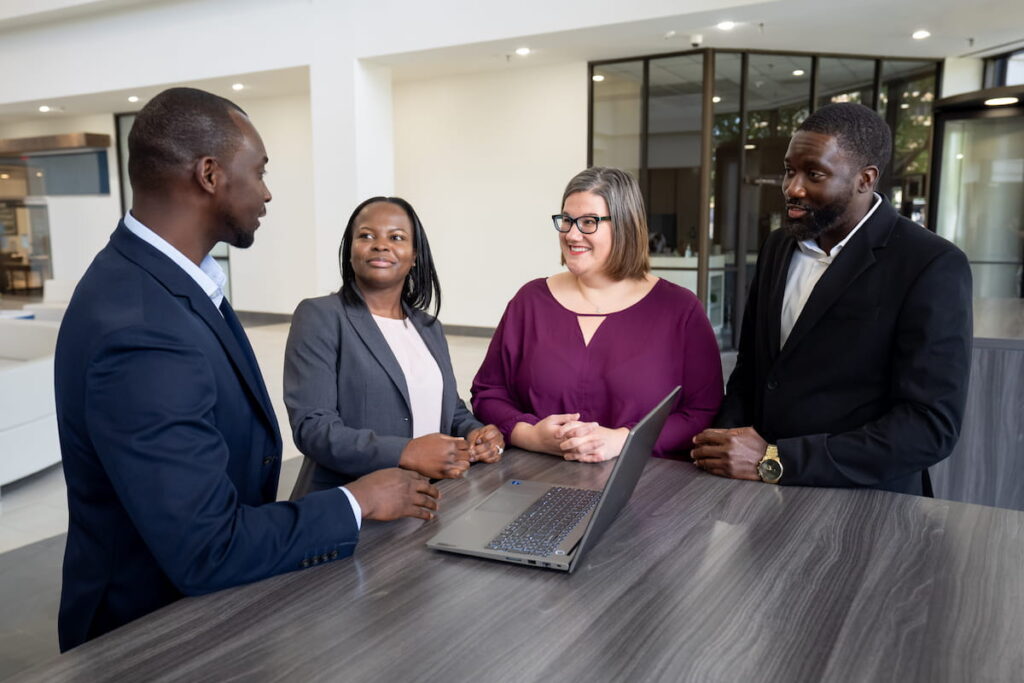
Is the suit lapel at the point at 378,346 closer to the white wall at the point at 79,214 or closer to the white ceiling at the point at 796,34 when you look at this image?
the white ceiling at the point at 796,34

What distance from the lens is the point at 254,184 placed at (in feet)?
4.58

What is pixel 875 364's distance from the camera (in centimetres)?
185

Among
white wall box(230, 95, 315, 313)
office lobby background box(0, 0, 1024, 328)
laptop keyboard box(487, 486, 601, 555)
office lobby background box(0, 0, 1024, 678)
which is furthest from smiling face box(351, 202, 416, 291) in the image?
white wall box(230, 95, 315, 313)

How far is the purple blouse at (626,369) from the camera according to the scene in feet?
7.09

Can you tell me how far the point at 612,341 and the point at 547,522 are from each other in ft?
2.70

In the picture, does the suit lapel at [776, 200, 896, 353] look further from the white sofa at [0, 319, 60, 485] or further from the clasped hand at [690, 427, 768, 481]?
the white sofa at [0, 319, 60, 485]

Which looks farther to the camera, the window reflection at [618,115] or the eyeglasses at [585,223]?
the window reflection at [618,115]

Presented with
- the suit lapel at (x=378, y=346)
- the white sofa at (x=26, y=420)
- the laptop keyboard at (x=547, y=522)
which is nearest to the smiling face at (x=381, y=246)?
the suit lapel at (x=378, y=346)

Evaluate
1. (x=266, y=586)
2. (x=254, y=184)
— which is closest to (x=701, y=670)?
(x=266, y=586)

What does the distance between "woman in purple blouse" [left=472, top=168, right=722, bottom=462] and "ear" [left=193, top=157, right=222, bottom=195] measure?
107 cm

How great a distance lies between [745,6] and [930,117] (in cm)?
402

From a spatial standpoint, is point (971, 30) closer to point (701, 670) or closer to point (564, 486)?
point (564, 486)

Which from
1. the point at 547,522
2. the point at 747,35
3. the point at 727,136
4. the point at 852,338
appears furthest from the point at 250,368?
the point at 727,136

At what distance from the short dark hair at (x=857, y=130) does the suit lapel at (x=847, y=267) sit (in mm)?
139
